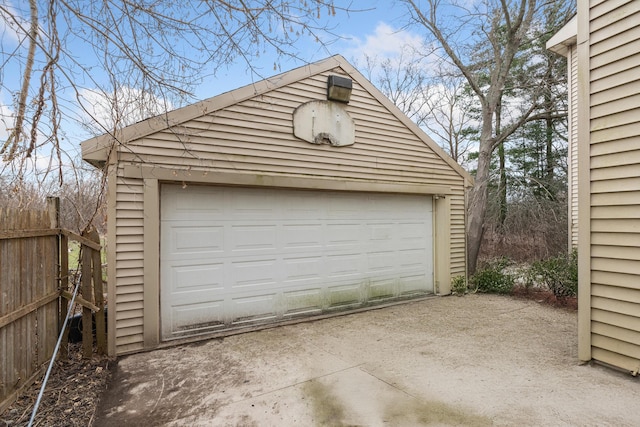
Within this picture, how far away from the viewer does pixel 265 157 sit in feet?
16.7

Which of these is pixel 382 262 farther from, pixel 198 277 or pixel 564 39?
pixel 564 39

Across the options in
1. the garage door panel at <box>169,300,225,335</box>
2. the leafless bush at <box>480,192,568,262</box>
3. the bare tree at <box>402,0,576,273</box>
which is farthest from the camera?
the leafless bush at <box>480,192,568,262</box>

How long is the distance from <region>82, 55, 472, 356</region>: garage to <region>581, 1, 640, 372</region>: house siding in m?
3.17

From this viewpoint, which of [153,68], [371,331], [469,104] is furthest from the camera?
[469,104]

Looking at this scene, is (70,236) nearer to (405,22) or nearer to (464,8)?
(405,22)

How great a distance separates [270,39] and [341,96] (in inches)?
106

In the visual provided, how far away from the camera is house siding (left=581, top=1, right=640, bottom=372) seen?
10.5 feet

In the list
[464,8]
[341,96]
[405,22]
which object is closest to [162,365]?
[341,96]

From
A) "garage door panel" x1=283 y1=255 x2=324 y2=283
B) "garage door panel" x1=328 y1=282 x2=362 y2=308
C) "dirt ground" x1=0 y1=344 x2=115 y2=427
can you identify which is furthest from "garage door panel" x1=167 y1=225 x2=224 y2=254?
"garage door panel" x1=328 y1=282 x2=362 y2=308

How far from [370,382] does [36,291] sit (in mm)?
3350

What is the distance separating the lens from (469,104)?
1597 cm

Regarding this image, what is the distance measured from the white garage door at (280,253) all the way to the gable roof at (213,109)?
784 mm

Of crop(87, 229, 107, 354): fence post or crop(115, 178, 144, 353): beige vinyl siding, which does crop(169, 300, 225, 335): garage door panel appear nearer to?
crop(115, 178, 144, 353): beige vinyl siding

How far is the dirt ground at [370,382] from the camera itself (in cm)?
273
